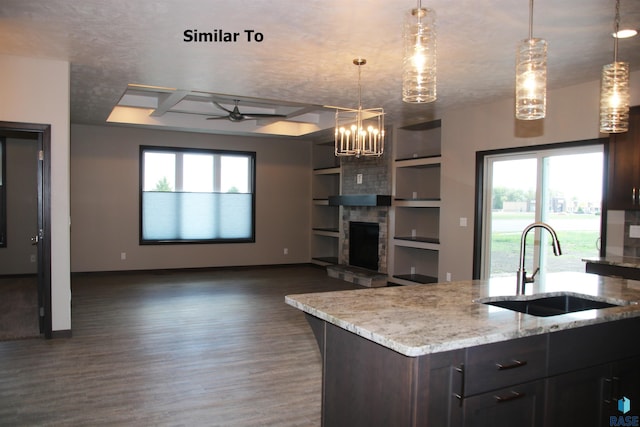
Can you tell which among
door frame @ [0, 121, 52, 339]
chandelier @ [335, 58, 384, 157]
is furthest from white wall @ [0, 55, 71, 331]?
chandelier @ [335, 58, 384, 157]

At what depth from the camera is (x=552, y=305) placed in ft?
9.14

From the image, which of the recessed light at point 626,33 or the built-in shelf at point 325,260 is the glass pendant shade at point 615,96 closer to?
the recessed light at point 626,33

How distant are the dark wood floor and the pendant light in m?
2.34

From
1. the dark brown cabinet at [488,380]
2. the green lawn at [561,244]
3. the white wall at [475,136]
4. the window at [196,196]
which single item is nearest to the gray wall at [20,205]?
the window at [196,196]

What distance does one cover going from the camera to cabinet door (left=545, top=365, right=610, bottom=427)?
2.09 metres

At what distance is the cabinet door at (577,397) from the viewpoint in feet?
6.85

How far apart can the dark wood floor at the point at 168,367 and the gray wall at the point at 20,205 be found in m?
2.47

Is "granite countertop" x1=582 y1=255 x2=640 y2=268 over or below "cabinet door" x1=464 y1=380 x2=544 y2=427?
over

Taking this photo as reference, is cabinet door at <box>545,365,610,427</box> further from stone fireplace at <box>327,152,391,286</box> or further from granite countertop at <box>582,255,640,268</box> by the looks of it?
stone fireplace at <box>327,152,391,286</box>

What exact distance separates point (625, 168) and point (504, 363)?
11.5 feet

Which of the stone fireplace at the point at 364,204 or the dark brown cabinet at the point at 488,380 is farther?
the stone fireplace at the point at 364,204

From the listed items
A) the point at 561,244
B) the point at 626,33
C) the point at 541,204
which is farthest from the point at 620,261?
the point at 626,33

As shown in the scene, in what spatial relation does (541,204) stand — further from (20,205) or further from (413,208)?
(20,205)

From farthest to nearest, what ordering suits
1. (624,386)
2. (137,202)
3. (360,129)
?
(137,202) < (360,129) < (624,386)
